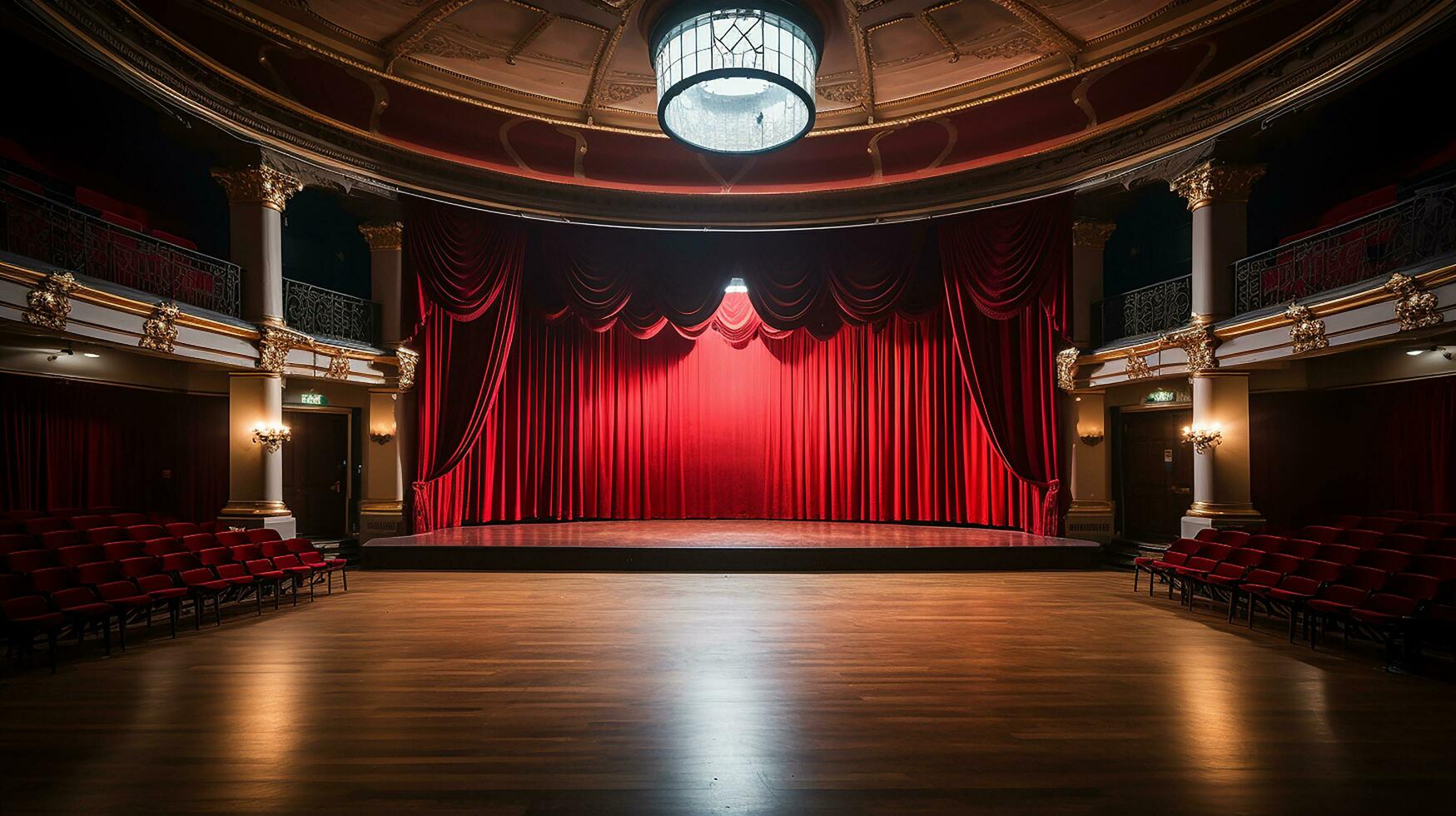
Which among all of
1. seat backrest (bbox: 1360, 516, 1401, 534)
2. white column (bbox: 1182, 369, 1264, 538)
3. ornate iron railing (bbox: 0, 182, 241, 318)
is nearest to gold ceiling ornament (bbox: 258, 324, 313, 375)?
ornate iron railing (bbox: 0, 182, 241, 318)

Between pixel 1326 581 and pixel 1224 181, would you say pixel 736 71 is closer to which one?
pixel 1224 181

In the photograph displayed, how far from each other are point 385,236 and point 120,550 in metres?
5.91

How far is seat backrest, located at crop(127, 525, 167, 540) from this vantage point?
23.8 ft

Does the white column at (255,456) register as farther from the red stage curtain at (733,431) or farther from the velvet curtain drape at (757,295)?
the red stage curtain at (733,431)

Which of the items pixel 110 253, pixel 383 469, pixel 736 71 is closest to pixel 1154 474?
pixel 736 71

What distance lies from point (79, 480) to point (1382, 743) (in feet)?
43.3

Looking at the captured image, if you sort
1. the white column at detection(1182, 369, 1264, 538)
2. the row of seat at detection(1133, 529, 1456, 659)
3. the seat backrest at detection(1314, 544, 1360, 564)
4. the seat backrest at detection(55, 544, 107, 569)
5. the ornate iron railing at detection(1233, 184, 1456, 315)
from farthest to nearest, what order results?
the white column at detection(1182, 369, 1264, 538) < the ornate iron railing at detection(1233, 184, 1456, 315) < the seat backrest at detection(1314, 544, 1360, 564) < the seat backrest at detection(55, 544, 107, 569) < the row of seat at detection(1133, 529, 1456, 659)

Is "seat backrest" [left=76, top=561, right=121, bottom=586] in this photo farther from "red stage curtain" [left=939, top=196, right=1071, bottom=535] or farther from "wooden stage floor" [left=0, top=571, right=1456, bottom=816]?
"red stage curtain" [left=939, top=196, right=1071, bottom=535]

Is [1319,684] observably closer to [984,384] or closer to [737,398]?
[984,384]

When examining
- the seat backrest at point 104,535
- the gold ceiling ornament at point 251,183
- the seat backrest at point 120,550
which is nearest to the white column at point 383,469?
the gold ceiling ornament at point 251,183

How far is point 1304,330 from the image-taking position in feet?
25.1

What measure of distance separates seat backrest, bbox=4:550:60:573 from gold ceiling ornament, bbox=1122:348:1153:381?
38.2 feet

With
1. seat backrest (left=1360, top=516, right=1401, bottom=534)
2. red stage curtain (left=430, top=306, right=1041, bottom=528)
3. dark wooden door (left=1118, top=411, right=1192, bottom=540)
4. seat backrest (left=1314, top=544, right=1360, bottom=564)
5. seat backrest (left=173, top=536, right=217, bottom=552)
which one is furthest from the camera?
red stage curtain (left=430, top=306, right=1041, bottom=528)

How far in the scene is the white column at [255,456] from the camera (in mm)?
9156
